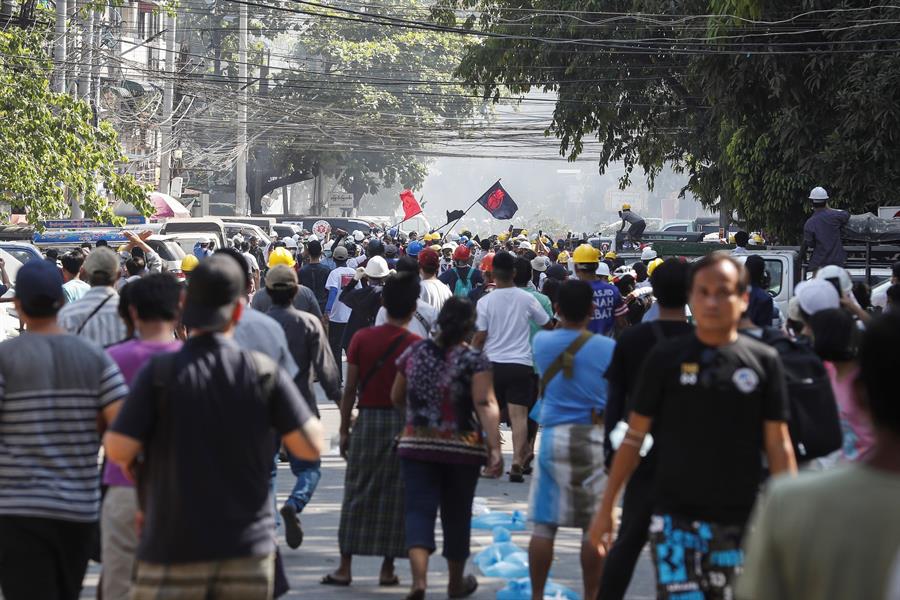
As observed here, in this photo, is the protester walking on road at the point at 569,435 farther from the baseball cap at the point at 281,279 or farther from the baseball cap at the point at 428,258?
the baseball cap at the point at 428,258

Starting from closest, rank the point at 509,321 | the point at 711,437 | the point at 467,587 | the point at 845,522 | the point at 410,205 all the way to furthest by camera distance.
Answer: the point at 845,522
the point at 711,437
the point at 467,587
the point at 509,321
the point at 410,205

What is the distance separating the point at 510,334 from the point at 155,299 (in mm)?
5311

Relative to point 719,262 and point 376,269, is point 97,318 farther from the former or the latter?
point 376,269

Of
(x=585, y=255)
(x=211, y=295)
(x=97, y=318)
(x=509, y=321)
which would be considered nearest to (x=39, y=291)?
(x=211, y=295)

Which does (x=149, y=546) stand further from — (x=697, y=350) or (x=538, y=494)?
(x=538, y=494)

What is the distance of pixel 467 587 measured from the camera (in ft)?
23.6

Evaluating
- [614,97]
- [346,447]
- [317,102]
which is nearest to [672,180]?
[317,102]

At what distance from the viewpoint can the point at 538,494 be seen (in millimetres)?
6660

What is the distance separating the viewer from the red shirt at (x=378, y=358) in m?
7.36

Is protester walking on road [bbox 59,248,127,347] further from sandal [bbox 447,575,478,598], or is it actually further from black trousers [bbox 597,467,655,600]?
black trousers [bbox 597,467,655,600]

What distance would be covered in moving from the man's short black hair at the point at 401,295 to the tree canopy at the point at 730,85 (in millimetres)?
12865

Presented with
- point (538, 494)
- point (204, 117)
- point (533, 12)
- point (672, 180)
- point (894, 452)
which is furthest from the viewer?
point (672, 180)

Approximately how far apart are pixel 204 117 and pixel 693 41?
36510 millimetres

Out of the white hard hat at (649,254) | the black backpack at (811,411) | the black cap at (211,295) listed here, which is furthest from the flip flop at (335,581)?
the white hard hat at (649,254)
